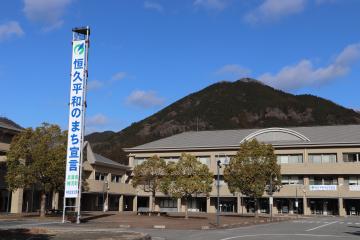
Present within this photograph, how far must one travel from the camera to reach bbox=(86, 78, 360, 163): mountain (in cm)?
15412

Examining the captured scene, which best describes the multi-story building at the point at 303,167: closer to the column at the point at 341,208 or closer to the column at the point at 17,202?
the column at the point at 341,208

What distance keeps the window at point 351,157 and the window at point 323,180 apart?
10.2 feet

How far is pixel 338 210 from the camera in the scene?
65.9 m

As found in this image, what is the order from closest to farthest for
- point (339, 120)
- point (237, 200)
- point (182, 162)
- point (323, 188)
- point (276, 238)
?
point (276, 238) < point (182, 162) < point (323, 188) < point (237, 200) < point (339, 120)

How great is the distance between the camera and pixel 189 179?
42.8 m

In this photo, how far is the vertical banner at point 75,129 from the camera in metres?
33.8

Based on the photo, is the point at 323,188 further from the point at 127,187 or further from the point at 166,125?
the point at 166,125

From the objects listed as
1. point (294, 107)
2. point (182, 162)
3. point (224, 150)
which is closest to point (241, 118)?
point (294, 107)

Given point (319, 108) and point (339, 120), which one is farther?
point (319, 108)

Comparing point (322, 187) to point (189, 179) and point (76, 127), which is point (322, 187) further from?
point (76, 127)

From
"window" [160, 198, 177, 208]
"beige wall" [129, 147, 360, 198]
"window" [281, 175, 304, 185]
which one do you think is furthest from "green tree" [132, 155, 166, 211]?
"window" [160, 198, 177, 208]

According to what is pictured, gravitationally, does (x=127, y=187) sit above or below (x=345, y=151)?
below

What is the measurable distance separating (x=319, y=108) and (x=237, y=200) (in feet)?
328

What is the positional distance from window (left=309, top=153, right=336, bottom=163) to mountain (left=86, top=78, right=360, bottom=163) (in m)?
82.4
